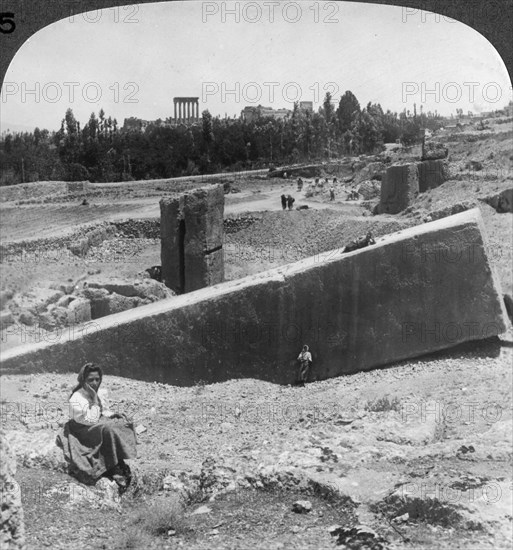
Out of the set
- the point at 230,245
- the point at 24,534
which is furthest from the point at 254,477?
the point at 230,245

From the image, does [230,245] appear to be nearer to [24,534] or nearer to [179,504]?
[179,504]

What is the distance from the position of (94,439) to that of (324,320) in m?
2.36

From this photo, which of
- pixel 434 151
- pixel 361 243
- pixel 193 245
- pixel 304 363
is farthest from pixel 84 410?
pixel 434 151

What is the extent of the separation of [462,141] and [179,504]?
12.9 metres

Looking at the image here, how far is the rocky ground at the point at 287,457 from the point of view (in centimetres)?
407

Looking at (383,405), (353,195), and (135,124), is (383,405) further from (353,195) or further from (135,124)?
(353,195)

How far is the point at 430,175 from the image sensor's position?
1034cm

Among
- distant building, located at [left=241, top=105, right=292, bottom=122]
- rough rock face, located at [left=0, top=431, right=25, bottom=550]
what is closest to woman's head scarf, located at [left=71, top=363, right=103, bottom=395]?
rough rock face, located at [left=0, top=431, right=25, bottom=550]

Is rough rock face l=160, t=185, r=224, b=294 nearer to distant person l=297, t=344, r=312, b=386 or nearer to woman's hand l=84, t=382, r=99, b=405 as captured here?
distant person l=297, t=344, r=312, b=386

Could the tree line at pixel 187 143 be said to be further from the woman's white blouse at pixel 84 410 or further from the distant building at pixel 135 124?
the woman's white blouse at pixel 84 410

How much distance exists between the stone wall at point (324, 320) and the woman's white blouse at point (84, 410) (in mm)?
1192

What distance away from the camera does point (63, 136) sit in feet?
21.8

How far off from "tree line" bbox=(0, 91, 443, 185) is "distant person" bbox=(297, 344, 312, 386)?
2.12 m

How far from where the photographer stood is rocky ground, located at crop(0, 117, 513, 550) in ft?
13.3
